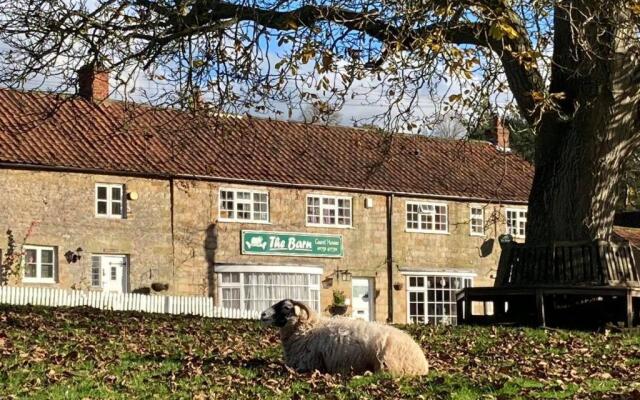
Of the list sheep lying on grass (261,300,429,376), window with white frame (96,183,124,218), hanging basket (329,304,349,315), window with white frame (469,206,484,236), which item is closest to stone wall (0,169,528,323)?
window with white frame (96,183,124,218)

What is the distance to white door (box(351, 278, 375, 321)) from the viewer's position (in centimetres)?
4403

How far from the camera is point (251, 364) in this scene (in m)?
13.5

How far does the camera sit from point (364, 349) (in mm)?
12352

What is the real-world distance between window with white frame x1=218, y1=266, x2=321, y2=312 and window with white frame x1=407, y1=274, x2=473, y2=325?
4.54 m

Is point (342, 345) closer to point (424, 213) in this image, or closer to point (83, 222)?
point (83, 222)

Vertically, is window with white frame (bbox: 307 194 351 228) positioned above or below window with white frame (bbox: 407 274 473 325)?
above

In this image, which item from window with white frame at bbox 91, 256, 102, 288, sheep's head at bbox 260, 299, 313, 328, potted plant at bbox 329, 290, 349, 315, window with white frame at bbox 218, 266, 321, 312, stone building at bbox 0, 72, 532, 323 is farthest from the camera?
potted plant at bbox 329, 290, 349, 315

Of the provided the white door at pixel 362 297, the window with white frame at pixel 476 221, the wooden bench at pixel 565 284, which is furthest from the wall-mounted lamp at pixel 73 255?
the wooden bench at pixel 565 284

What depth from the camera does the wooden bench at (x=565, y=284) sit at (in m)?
20.4

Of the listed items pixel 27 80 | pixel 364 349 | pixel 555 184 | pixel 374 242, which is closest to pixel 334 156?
pixel 374 242

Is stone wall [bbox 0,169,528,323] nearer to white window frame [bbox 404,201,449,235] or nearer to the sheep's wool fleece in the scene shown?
white window frame [bbox 404,201,449,235]

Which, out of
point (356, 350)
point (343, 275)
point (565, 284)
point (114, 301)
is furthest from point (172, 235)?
point (356, 350)

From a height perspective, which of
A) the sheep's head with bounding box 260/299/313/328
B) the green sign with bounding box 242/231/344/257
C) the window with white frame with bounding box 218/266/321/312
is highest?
the green sign with bounding box 242/231/344/257

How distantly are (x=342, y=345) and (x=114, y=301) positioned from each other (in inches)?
820
